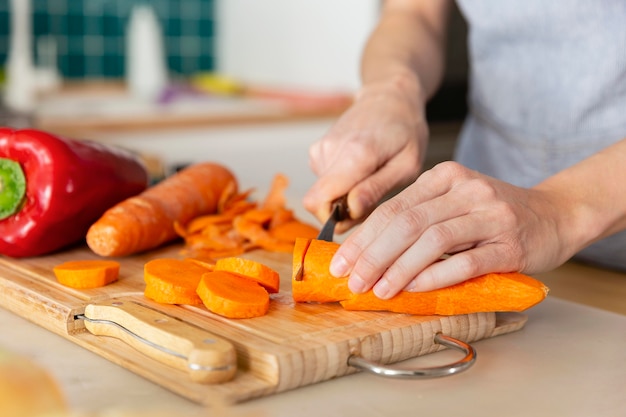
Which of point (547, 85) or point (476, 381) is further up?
point (547, 85)

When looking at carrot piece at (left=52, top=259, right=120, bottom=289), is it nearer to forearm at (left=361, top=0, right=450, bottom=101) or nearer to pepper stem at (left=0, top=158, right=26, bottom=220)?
pepper stem at (left=0, top=158, right=26, bottom=220)

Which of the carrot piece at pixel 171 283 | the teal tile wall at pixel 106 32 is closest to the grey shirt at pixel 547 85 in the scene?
the carrot piece at pixel 171 283

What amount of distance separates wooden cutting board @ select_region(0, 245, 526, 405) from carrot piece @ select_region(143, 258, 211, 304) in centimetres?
1

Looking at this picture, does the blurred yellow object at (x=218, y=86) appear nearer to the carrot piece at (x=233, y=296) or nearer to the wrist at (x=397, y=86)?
the wrist at (x=397, y=86)

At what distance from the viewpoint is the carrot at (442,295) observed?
3.26ft

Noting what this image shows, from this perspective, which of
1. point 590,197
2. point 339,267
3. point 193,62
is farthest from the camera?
point 193,62

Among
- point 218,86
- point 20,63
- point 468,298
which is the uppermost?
Answer: point 468,298

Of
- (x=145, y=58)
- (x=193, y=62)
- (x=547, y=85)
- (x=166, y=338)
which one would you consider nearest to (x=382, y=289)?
(x=166, y=338)

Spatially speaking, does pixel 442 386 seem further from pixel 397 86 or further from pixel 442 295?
pixel 397 86

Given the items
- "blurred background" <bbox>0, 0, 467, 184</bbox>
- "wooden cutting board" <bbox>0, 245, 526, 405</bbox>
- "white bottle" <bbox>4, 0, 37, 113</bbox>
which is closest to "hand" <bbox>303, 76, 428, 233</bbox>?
"wooden cutting board" <bbox>0, 245, 526, 405</bbox>

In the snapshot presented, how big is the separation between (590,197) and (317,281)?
1.20 feet

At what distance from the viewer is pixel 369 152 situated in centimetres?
130

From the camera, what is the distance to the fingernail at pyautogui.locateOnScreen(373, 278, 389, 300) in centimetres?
98

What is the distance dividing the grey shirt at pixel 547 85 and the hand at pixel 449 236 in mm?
421
